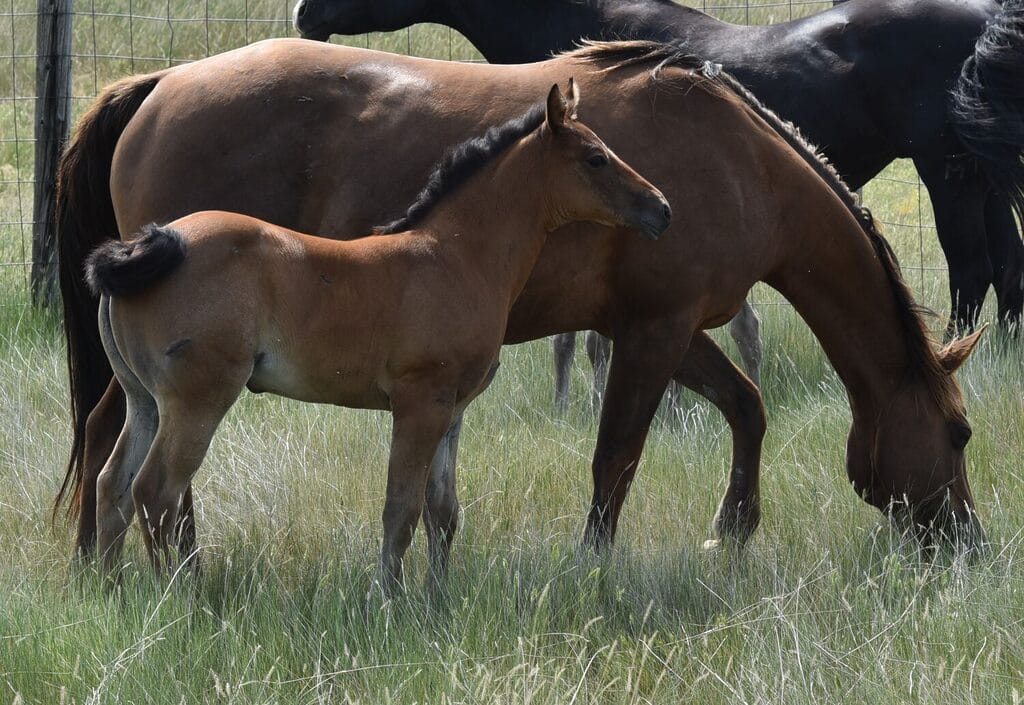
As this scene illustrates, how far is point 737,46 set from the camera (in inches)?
267

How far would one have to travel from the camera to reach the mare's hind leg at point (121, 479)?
13.4 feet

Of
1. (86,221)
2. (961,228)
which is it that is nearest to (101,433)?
(86,221)

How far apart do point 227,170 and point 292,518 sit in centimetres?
126

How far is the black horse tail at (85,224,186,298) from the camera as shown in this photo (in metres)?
3.60

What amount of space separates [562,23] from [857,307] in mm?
2667

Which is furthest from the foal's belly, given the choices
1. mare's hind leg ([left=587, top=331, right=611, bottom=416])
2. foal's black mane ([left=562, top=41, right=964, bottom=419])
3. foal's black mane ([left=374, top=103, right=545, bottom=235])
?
mare's hind leg ([left=587, top=331, right=611, bottom=416])

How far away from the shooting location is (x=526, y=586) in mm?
4117

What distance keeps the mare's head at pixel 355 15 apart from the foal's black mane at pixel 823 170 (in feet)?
7.59

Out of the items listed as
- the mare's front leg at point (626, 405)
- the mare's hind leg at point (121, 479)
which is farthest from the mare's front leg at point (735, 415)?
the mare's hind leg at point (121, 479)

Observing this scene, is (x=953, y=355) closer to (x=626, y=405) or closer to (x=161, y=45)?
(x=626, y=405)

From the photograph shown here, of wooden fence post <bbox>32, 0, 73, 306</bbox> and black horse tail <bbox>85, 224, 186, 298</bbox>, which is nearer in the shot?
black horse tail <bbox>85, 224, 186, 298</bbox>

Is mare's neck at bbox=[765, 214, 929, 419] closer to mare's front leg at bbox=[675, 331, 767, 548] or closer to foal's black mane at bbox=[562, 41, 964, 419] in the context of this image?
foal's black mane at bbox=[562, 41, 964, 419]

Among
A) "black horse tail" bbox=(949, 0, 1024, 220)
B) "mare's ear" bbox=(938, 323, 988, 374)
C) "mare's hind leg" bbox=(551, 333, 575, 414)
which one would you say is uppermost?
"black horse tail" bbox=(949, 0, 1024, 220)

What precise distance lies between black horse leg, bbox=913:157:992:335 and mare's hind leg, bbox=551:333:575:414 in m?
1.93
